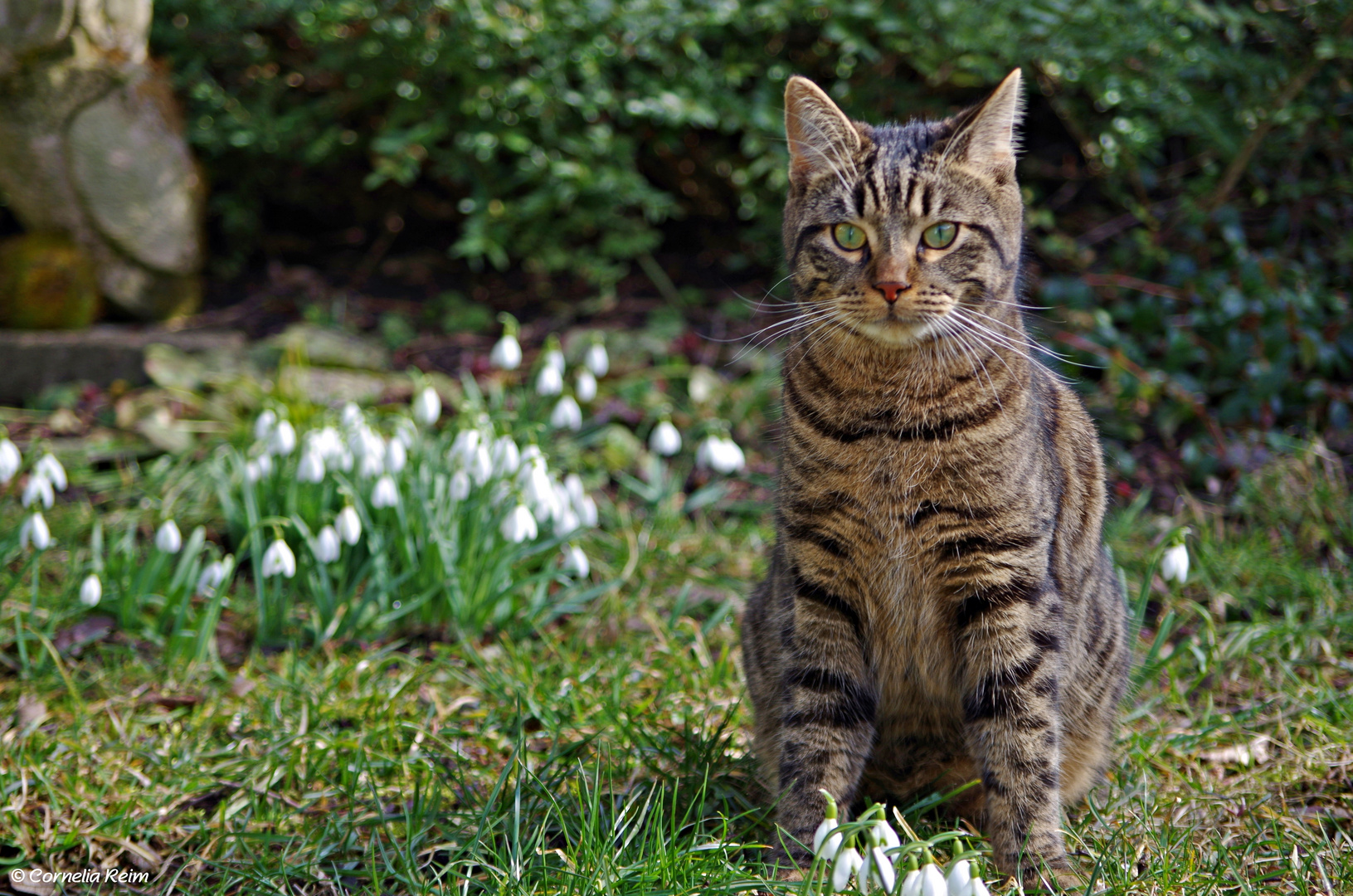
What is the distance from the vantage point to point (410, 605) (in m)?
3.31

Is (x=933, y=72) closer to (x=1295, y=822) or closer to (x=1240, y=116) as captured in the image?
(x=1240, y=116)

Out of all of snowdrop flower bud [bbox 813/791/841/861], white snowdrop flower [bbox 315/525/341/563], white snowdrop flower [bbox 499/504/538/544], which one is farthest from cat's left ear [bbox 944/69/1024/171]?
white snowdrop flower [bbox 315/525/341/563]

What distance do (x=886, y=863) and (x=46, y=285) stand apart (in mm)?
5693

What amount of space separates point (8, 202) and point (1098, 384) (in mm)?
5988

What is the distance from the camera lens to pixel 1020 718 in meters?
2.14

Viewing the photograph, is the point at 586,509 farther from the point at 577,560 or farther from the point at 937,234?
the point at 937,234

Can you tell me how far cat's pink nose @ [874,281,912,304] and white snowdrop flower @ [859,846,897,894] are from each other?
1.05 meters

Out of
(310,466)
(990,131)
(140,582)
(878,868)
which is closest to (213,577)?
(140,582)

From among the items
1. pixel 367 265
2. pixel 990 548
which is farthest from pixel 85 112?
pixel 990 548

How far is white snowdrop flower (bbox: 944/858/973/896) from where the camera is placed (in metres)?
1.62

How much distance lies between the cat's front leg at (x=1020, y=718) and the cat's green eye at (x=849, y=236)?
2.59ft

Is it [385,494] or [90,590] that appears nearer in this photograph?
[90,590]

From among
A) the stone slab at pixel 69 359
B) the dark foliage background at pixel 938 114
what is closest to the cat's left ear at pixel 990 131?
the dark foliage background at pixel 938 114

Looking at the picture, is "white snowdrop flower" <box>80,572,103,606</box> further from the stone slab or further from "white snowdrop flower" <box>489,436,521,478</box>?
the stone slab
